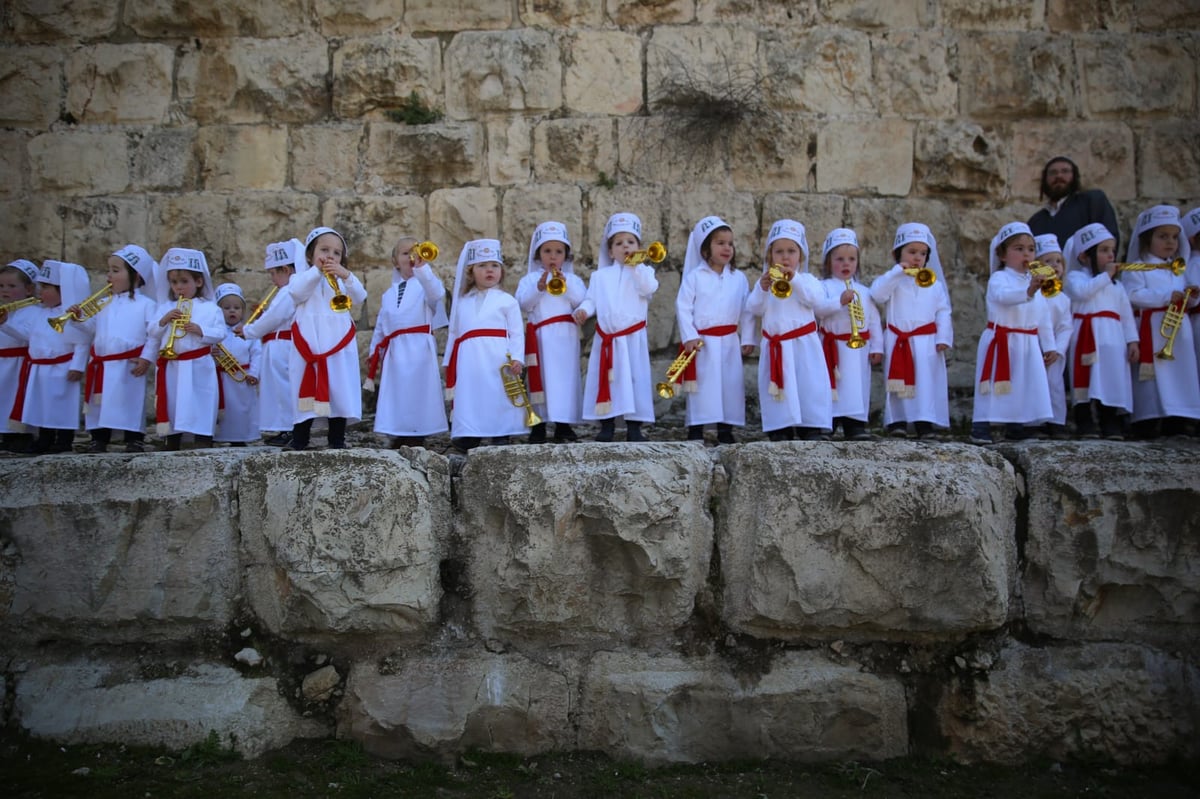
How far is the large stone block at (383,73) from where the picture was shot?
7.41m

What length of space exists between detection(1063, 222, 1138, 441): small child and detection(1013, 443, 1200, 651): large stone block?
67.5 inches

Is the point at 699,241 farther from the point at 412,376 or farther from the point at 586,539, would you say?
the point at 586,539

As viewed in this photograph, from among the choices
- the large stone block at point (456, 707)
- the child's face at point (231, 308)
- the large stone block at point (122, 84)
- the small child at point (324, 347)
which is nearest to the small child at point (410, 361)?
the small child at point (324, 347)

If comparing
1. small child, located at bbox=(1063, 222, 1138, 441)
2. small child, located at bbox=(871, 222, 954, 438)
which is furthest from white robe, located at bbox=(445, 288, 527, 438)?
small child, located at bbox=(1063, 222, 1138, 441)

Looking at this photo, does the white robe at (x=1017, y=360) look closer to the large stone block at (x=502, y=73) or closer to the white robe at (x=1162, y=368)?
the white robe at (x=1162, y=368)

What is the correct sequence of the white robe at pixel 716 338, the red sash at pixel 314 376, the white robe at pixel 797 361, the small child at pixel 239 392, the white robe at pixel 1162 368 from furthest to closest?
1. the small child at pixel 239 392
2. the white robe at pixel 1162 368
3. the white robe at pixel 716 338
4. the white robe at pixel 797 361
5. the red sash at pixel 314 376

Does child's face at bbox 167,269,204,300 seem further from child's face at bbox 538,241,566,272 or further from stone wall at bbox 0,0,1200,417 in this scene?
child's face at bbox 538,241,566,272

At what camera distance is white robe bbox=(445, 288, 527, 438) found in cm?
577

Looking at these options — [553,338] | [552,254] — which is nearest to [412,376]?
[553,338]

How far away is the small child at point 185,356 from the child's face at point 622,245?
95.1 inches

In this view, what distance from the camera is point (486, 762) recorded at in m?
4.30

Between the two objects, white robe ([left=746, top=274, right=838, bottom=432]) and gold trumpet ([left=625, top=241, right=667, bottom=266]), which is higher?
gold trumpet ([left=625, top=241, right=667, bottom=266])

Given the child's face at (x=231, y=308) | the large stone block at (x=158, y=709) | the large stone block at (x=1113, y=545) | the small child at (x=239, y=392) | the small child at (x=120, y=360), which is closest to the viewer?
the large stone block at (x=158, y=709)

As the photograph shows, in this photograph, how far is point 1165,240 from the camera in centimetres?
657
